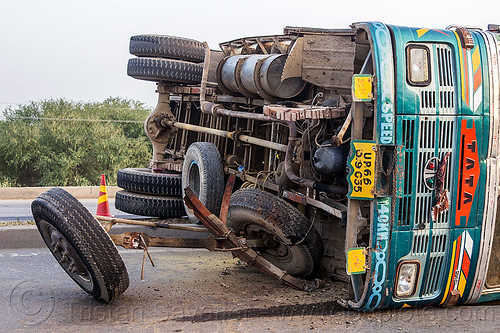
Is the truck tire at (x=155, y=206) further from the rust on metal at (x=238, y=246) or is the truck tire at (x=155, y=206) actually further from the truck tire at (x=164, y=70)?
the rust on metal at (x=238, y=246)

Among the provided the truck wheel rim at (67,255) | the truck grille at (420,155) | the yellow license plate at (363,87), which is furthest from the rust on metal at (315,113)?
the truck wheel rim at (67,255)

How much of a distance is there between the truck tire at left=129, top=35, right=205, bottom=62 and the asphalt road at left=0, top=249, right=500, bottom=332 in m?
3.40

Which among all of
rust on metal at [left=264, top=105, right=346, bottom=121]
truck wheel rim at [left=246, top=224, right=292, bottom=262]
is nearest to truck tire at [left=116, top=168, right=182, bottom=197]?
truck wheel rim at [left=246, top=224, right=292, bottom=262]

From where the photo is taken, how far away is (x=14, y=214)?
1216 cm

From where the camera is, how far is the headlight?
16.0ft

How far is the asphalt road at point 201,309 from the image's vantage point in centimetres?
482

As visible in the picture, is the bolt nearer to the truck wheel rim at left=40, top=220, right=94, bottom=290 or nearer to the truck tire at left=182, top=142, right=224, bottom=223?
the truck wheel rim at left=40, top=220, right=94, bottom=290

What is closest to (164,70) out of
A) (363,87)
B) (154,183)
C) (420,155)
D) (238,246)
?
(154,183)

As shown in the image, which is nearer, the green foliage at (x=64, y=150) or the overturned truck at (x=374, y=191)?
the overturned truck at (x=374, y=191)

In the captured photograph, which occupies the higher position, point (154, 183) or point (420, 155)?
point (420, 155)

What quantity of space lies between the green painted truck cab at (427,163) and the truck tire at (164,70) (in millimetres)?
4209

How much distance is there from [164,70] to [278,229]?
387 centimetres

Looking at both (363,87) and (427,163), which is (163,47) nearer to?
(363,87)

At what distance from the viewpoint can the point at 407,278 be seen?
491cm
